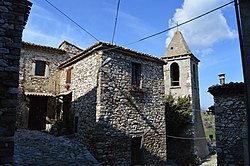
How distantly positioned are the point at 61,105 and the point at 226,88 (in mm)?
10454

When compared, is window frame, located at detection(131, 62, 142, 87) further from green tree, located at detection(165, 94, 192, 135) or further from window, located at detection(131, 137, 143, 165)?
green tree, located at detection(165, 94, 192, 135)

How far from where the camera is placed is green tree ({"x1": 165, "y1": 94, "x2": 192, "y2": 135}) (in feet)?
47.6

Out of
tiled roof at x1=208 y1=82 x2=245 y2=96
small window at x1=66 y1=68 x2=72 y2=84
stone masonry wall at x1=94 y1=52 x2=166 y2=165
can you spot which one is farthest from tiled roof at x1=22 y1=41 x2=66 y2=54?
tiled roof at x1=208 y1=82 x2=245 y2=96

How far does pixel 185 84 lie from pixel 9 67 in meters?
14.2

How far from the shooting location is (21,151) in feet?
24.5

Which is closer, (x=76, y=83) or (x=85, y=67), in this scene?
A: (x=85, y=67)

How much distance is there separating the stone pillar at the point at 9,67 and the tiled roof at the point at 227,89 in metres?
6.19

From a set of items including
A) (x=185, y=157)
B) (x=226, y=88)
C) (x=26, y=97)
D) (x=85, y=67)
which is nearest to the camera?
(x=226, y=88)

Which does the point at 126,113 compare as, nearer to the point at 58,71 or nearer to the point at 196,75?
the point at 58,71

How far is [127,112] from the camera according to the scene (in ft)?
33.2

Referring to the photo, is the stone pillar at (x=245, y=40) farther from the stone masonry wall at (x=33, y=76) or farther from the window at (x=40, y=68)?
the window at (x=40, y=68)

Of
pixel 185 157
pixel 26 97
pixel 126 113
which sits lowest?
pixel 185 157

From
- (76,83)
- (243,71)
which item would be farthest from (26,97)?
(243,71)

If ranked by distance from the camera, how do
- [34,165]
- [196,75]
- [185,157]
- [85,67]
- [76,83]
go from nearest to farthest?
[34,165], [85,67], [76,83], [185,157], [196,75]
